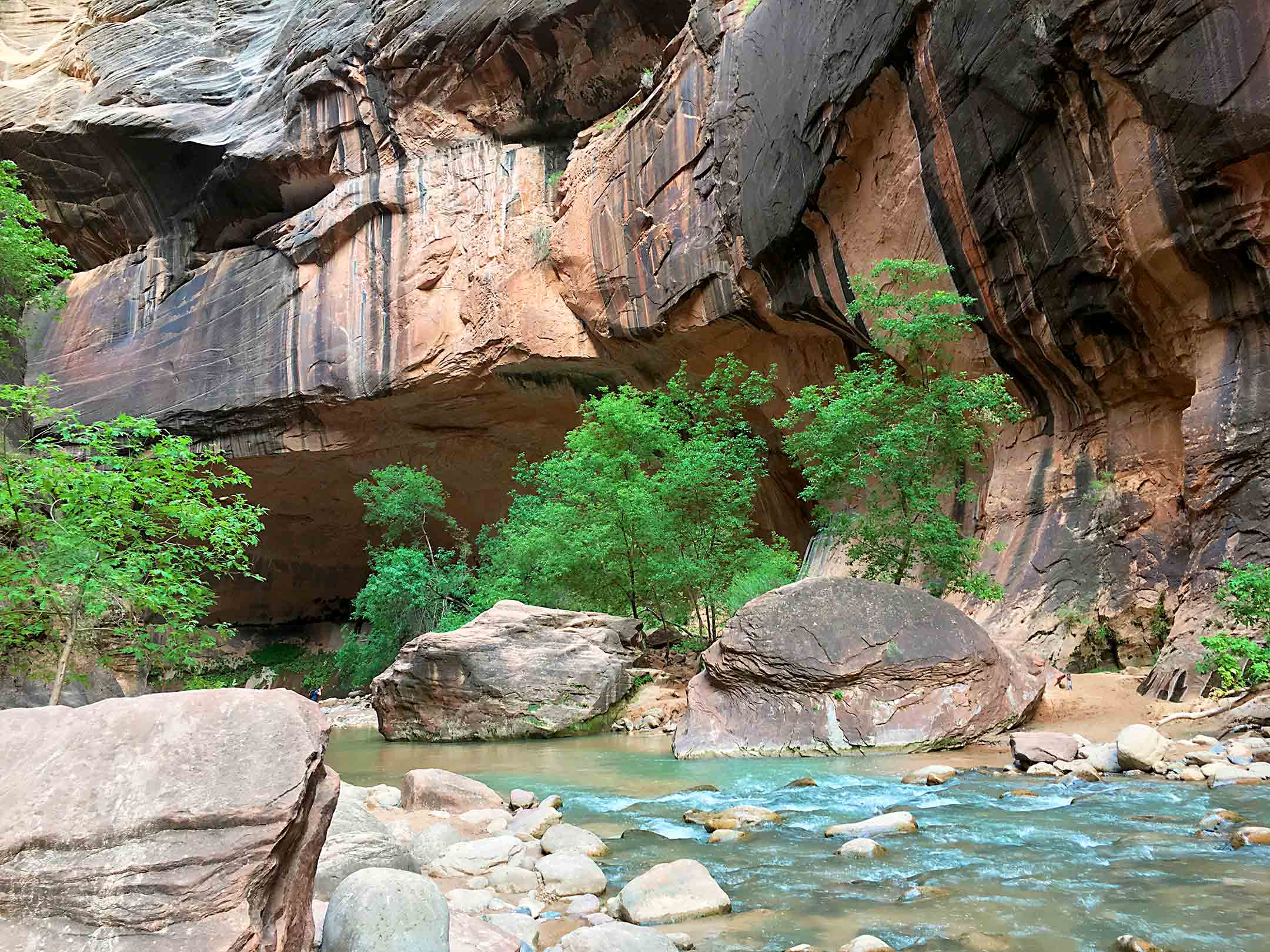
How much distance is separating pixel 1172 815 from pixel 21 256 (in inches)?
595

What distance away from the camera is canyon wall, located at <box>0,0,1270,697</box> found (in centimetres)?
977

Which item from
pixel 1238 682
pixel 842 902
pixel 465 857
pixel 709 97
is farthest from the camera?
pixel 709 97

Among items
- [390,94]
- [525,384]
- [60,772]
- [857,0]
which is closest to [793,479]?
[525,384]

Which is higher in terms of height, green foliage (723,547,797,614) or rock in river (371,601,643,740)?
green foliage (723,547,797,614)

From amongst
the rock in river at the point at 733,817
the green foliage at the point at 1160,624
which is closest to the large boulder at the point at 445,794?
the rock in river at the point at 733,817

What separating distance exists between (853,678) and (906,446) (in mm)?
3660

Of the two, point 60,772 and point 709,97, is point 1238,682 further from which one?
point 709,97

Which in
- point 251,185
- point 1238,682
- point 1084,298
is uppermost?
point 251,185

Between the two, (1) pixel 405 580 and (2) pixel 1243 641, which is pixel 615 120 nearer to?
(1) pixel 405 580

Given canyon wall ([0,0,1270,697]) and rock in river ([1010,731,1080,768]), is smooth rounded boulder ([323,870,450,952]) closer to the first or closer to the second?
rock in river ([1010,731,1080,768])

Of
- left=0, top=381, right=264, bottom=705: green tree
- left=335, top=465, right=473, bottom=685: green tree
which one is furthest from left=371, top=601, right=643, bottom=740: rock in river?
left=335, top=465, right=473, bottom=685: green tree

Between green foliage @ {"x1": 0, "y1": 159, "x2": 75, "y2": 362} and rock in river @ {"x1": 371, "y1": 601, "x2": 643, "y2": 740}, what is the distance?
8.07 metres

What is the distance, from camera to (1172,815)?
4797mm

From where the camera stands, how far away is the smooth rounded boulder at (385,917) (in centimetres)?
255
